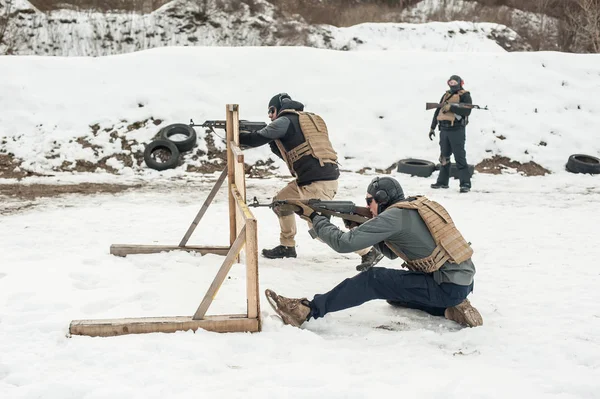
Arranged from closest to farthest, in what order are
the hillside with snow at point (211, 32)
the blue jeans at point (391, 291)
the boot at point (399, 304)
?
the blue jeans at point (391, 291)
the boot at point (399, 304)
the hillside with snow at point (211, 32)

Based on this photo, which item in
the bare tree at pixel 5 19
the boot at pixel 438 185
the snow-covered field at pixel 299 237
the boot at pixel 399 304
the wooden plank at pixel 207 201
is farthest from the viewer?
the bare tree at pixel 5 19

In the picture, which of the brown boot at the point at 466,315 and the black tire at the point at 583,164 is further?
the black tire at the point at 583,164

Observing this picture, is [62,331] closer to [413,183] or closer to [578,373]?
[578,373]

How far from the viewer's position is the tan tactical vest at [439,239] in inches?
154

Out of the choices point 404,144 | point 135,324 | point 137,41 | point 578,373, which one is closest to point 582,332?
point 578,373

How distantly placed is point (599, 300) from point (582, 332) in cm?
83

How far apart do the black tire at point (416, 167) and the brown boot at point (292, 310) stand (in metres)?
6.66

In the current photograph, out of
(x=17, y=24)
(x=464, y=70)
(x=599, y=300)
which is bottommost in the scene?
(x=599, y=300)

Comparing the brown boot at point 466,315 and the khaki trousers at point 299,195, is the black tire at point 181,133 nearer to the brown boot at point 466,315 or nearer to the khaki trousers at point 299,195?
the khaki trousers at point 299,195

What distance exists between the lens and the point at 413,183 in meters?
9.89

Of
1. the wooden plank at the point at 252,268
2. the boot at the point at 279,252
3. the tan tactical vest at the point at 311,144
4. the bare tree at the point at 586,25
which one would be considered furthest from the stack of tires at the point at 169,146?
the bare tree at the point at 586,25

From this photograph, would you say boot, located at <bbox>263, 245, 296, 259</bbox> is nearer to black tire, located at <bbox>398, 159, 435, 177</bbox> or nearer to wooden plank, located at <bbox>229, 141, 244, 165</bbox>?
wooden plank, located at <bbox>229, 141, 244, 165</bbox>

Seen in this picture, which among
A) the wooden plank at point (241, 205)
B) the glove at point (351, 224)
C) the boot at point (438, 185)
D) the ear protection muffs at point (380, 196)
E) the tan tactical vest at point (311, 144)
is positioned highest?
the tan tactical vest at point (311, 144)

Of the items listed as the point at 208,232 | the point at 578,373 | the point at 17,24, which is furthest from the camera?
the point at 17,24
